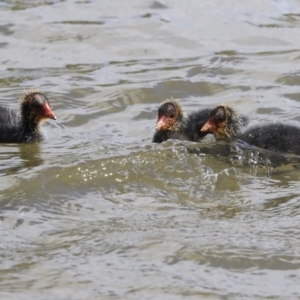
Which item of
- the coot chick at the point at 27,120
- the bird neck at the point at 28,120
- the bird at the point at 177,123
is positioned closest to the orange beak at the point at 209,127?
the bird at the point at 177,123

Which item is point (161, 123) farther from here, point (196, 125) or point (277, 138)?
point (277, 138)

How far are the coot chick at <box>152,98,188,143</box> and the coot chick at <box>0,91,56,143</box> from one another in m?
0.98

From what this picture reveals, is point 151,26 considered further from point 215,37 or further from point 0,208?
point 0,208

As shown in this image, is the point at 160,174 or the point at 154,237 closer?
the point at 154,237

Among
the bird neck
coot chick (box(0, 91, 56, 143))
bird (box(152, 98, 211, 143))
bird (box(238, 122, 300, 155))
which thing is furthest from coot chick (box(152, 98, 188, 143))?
the bird neck

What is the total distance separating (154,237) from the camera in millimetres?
5723

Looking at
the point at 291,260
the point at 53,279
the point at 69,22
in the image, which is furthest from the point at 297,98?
the point at 53,279

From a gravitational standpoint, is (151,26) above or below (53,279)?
above

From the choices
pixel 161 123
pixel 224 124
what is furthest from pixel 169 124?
pixel 224 124

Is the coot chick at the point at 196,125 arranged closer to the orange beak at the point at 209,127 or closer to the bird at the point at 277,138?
the orange beak at the point at 209,127

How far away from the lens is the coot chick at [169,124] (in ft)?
27.1

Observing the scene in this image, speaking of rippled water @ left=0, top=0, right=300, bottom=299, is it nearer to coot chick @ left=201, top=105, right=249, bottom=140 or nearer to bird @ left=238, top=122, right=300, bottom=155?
bird @ left=238, top=122, right=300, bottom=155

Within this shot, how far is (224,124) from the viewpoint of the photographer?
26.9 ft

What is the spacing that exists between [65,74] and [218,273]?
585 centimetres
